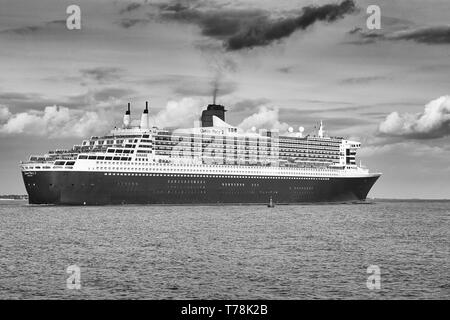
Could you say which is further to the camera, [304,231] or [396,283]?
[304,231]

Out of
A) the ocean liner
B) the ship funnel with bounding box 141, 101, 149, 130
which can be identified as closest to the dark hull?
the ocean liner

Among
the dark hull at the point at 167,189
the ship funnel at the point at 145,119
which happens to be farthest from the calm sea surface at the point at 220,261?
the ship funnel at the point at 145,119

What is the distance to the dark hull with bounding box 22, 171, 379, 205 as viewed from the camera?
91688mm

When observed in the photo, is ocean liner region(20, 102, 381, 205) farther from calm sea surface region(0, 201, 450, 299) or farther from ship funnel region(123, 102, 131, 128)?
calm sea surface region(0, 201, 450, 299)

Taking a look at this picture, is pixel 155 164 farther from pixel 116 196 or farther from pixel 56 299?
pixel 56 299

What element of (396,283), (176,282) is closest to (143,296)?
(176,282)

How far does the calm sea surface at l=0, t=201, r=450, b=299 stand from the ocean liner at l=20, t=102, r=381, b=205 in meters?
30.4

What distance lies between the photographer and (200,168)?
104 meters

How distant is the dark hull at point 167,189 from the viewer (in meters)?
91.7

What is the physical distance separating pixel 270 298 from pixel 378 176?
107041 mm

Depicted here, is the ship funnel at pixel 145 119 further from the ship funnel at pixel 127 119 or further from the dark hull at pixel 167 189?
the dark hull at pixel 167 189

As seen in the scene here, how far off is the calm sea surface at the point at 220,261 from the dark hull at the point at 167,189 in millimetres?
28978
